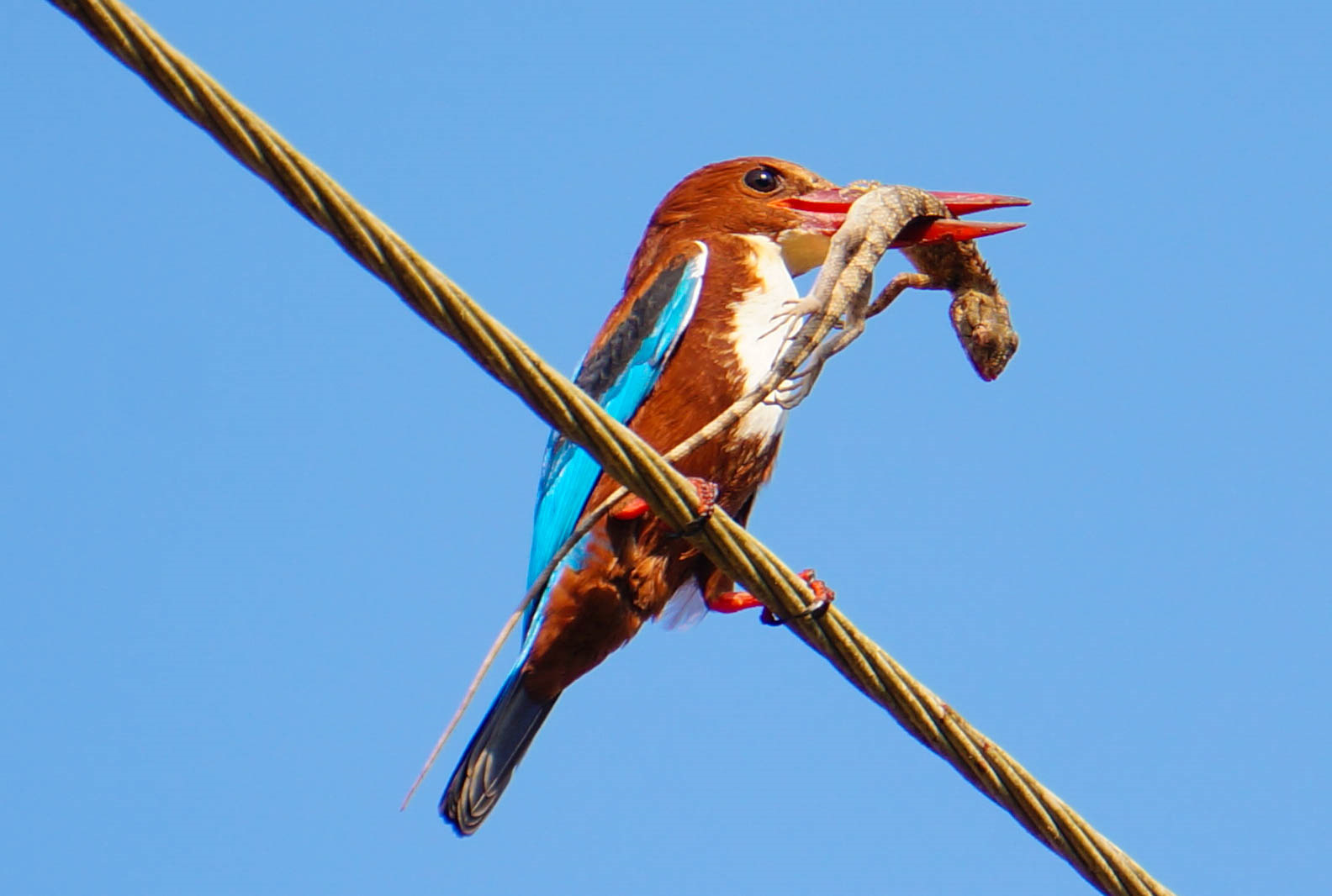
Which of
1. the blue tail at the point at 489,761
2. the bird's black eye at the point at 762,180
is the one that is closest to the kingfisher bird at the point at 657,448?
the blue tail at the point at 489,761

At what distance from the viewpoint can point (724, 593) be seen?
14.8 ft

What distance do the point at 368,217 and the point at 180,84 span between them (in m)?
0.30

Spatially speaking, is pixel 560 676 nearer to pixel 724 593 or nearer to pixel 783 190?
pixel 724 593

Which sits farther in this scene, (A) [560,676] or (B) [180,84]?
(A) [560,676]

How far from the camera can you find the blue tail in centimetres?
430

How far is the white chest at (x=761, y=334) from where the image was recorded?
4.16 metres

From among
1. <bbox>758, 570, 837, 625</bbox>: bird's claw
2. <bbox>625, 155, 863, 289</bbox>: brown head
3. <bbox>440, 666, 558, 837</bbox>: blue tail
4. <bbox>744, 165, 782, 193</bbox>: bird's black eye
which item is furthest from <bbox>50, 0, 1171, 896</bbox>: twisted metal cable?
<bbox>744, 165, 782, 193</bbox>: bird's black eye

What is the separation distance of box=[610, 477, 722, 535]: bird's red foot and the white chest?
8.1 inches

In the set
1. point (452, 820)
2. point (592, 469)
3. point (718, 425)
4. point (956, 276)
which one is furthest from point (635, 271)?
point (718, 425)

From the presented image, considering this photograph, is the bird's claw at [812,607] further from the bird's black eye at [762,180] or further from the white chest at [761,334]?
the bird's black eye at [762,180]

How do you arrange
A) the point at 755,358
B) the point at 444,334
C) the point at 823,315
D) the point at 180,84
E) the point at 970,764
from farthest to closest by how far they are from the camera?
the point at 755,358 < the point at 823,315 < the point at 970,764 < the point at 444,334 < the point at 180,84

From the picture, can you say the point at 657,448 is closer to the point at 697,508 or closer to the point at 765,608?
the point at 765,608

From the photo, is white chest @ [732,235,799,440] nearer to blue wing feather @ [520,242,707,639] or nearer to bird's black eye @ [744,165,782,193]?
blue wing feather @ [520,242,707,639]

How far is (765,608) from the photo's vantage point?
405cm
